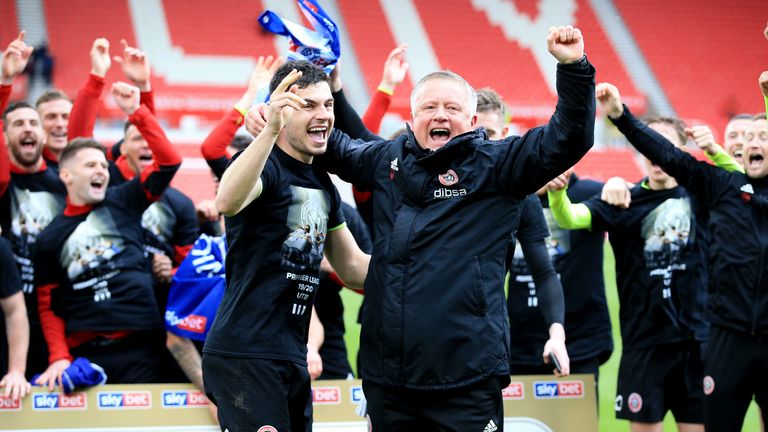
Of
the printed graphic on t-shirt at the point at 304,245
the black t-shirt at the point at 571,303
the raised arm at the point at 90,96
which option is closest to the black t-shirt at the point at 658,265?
the black t-shirt at the point at 571,303

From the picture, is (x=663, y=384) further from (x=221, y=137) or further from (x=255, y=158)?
(x=255, y=158)

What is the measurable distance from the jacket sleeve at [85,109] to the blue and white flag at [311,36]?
7.18 feet

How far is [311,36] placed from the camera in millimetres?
4820

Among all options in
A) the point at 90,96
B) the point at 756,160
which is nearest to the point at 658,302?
the point at 756,160

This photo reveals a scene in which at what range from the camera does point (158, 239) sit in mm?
6289

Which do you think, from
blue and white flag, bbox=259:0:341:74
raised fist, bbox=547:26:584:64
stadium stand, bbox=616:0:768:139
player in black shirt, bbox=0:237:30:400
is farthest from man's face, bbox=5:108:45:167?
stadium stand, bbox=616:0:768:139

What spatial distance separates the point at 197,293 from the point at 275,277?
5.07ft

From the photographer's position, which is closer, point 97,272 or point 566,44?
point 566,44

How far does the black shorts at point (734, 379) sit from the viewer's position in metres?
5.54

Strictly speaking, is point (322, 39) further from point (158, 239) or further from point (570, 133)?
point (158, 239)

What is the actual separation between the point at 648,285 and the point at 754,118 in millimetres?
1221

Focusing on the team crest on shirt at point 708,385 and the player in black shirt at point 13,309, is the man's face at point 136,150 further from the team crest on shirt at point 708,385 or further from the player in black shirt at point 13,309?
the team crest on shirt at point 708,385

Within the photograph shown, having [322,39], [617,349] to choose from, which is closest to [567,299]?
[322,39]

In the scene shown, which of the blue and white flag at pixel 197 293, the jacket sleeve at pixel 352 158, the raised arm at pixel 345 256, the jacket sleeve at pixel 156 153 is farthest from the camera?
the jacket sleeve at pixel 156 153
